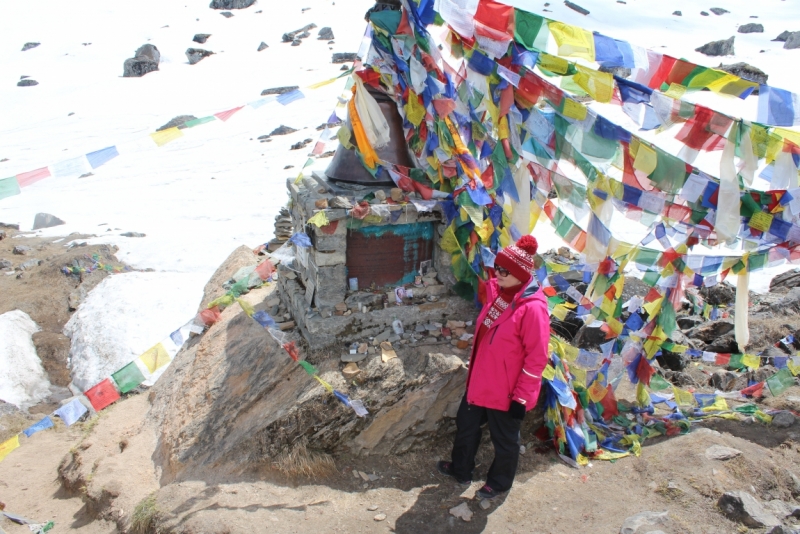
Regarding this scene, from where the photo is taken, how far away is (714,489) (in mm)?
4602

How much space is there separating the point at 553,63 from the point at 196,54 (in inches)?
1293

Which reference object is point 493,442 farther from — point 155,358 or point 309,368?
point 155,358

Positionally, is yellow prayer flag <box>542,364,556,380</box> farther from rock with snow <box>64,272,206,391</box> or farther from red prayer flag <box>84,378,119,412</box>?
rock with snow <box>64,272,206,391</box>

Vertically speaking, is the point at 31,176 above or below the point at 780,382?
above

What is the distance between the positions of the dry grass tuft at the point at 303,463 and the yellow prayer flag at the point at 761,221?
432 centimetres

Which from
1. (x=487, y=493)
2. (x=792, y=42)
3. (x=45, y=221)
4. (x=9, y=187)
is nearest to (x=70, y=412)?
(x=9, y=187)

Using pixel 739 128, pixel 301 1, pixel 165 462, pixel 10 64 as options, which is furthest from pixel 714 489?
pixel 301 1

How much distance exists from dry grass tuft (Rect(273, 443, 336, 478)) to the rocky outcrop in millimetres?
31455

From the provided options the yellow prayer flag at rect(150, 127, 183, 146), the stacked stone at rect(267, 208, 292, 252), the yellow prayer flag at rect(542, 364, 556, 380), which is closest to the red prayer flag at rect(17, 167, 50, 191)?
the yellow prayer flag at rect(150, 127, 183, 146)

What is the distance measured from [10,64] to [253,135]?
18.9 meters

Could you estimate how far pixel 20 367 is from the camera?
9.53 metres

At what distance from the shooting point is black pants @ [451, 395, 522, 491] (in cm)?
462

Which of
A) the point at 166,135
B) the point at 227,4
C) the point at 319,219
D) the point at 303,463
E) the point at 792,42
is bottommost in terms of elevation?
the point at 227,4

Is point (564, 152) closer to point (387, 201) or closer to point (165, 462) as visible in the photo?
point (387, 201)
